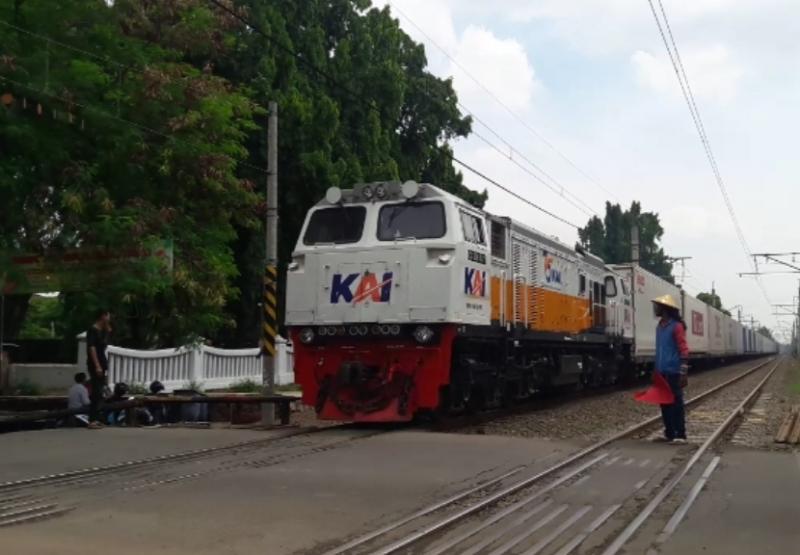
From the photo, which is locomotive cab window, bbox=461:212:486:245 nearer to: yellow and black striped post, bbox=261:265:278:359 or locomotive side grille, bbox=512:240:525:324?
locomotive side grille, bbox=512:240:525:324

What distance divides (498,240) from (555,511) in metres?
8.22

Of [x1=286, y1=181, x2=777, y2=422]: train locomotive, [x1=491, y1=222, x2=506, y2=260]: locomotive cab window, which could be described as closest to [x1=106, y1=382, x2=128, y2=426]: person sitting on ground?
[x1=286, y1=181, x2=777, y2=422]: train locomotive

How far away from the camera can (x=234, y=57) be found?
27.9m

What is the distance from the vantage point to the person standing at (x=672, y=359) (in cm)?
1146

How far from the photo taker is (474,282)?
43.7ft

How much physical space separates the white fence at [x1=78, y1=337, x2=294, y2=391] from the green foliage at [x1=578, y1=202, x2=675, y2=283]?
201 feet

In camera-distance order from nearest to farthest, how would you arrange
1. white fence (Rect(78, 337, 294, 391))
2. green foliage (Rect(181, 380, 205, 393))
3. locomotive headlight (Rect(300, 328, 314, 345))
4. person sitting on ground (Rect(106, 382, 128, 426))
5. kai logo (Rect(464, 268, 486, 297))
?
kai logo (Rect(464, 268, 486, 297)), locomotive headlight (Rect(300, 328, 314, 345)), person sitting on ground (Rect(106, 382, 128, 426)), white fence (Rect(78, 337, 294, 391)), green foliage (Rect(181, 380, 205, 393))

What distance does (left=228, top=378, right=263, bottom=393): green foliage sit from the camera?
2342 centimetres

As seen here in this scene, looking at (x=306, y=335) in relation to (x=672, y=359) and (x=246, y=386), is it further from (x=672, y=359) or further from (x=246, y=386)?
(x=246, y=386)

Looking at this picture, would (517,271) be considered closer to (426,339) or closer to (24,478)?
(426,339)

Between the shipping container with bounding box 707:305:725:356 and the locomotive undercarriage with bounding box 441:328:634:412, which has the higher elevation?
the shipping container with bounding box 707:305:725:356

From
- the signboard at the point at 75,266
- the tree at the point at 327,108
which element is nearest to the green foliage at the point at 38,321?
the tree at the point at 327,108

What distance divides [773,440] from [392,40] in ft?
84.1

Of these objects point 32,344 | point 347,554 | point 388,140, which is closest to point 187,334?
point 32,344
